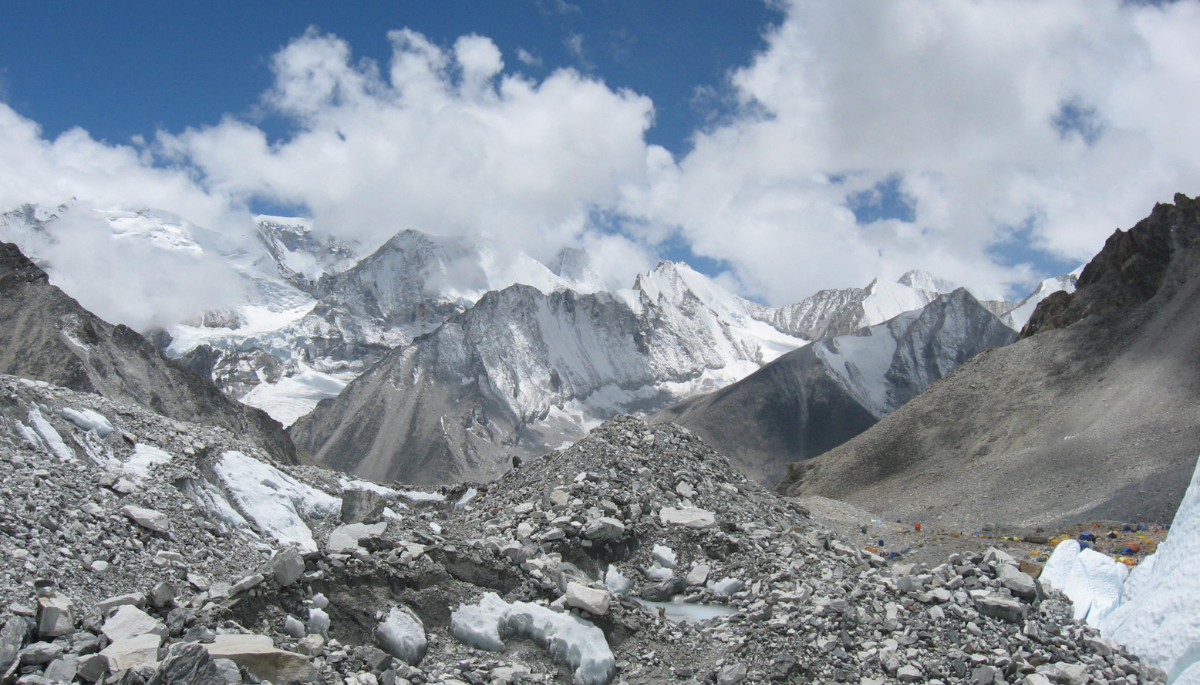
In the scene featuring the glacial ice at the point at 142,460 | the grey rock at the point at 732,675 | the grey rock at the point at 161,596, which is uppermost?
the glacial ice at the point at 142,460

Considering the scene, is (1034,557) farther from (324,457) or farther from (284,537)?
(324,457)

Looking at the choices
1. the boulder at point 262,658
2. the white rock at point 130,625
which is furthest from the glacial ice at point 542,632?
the white rock at point 130,625

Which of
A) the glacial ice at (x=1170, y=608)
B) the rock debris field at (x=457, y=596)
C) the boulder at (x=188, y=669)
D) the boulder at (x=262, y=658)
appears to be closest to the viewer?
the boulder at (x=188, y=669)

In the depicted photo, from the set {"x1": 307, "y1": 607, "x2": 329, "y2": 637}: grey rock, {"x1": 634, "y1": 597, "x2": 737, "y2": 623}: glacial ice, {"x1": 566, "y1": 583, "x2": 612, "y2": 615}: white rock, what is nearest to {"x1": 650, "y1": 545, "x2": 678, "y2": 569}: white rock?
{"x1": 634, "y1": 597, "x2": 737, "y2": 623}: glacial ice

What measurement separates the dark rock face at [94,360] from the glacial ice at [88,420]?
185ft

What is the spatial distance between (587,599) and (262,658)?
189 inches

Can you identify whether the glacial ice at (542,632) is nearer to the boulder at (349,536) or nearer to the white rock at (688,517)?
the boulder at (349,536)

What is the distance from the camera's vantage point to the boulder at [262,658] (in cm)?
832

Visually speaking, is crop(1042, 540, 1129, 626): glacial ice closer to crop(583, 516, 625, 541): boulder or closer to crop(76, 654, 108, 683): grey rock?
crop(583, 516, 625, 541): boulder

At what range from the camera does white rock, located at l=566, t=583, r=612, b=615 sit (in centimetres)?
1181

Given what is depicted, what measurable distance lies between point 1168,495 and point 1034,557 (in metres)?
24.6

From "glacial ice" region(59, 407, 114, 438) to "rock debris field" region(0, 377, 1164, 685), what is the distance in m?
0.07

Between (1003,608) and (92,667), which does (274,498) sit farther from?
(1003,608)

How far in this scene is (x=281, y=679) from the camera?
8.51 m
